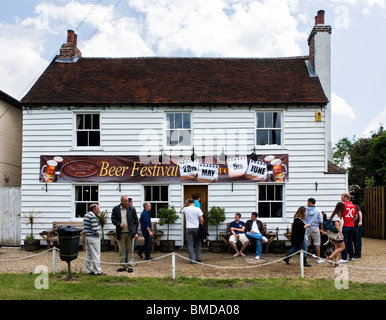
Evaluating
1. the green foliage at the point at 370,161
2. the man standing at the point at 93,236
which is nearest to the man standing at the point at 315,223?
the man standing at the point at 93,236

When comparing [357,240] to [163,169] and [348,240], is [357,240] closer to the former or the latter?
[348,240]

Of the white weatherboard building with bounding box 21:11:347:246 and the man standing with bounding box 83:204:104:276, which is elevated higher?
the white weatherboard building with bounding box 21:11:347:246

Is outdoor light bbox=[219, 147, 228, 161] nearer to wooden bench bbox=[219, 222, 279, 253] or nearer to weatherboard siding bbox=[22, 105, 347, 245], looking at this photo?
weatherboard siding bbox=[22, 105, 347, 245]

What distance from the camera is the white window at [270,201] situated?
47.9ft

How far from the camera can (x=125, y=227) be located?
10.2 metres

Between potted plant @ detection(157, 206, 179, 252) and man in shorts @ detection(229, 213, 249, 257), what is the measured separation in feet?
7.06

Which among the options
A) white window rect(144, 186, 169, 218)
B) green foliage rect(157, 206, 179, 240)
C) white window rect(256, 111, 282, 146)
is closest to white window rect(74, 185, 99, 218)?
white window rect(144, 186, 169, 218)

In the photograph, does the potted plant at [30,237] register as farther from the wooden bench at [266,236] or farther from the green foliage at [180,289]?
the wooden bench at [266,236]

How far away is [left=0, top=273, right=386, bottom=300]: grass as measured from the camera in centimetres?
758

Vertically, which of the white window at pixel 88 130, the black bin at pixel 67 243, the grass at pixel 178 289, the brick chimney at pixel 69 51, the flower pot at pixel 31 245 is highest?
the brick chimney at pixel 69 51

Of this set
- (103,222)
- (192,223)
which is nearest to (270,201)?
(192,223)

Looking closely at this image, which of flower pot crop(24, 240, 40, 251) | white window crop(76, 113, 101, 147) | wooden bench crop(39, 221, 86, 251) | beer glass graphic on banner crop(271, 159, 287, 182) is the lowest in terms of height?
flower pot crop(24, 240, 40, 251)

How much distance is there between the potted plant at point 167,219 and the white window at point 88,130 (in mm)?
3622

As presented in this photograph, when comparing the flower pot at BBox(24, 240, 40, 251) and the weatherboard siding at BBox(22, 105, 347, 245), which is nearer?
the flower pot at BBox(24, 240, 40, 251)
